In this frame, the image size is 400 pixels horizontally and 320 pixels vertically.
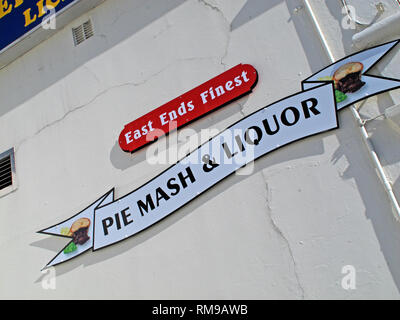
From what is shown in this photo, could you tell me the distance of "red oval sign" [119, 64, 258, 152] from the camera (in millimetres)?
4633

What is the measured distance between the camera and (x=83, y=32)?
238 inches

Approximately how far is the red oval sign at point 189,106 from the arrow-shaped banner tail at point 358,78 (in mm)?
825

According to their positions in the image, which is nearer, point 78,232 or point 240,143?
point 240,143

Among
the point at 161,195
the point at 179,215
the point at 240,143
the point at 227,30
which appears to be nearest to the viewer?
the point at 240,143

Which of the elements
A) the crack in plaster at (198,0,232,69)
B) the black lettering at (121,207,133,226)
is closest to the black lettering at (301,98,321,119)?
the crack in plaster at (198,0,232,69)

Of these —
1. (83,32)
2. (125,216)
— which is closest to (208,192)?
(125,216)

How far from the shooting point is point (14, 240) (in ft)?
18.4

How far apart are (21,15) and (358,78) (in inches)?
187

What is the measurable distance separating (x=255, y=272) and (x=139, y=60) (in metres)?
2.84

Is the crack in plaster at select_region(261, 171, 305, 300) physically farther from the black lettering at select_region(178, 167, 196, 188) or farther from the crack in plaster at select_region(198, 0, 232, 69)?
the crack in plaster at select_region(198, 0, 232, 69)

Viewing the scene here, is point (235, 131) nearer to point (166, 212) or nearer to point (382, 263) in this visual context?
point (166, 212)

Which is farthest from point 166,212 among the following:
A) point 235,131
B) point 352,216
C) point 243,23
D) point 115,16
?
point 115,16

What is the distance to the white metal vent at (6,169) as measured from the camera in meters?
6.00

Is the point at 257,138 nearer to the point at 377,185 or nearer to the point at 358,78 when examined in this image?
the point at 358,78
